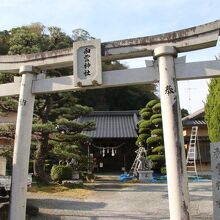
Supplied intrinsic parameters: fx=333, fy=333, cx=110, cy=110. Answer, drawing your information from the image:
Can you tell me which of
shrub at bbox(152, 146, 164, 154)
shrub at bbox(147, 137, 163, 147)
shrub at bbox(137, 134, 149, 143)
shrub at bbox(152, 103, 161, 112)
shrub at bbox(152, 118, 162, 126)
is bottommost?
shrub at bbox(152, 146, 164, 154)

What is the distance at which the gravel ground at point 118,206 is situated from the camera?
372 inches

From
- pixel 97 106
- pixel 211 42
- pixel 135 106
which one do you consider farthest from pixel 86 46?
pixel 135 106

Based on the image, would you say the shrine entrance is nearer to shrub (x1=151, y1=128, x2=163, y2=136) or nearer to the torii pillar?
shrub (x1=151, y1=128, x2=163, y2=136)

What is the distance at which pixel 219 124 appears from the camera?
12.8 m

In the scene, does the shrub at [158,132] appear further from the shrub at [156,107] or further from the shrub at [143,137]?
the shrub at [156,107]

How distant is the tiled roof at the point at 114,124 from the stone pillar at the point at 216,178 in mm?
18690

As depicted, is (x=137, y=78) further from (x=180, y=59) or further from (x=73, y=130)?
(x=73, y=130)

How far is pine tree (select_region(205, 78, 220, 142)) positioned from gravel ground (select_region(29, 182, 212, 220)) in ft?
7.92

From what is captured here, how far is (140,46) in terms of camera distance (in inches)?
290

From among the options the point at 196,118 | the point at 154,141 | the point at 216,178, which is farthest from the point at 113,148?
the point at 216,178

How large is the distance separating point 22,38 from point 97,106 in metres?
25.6

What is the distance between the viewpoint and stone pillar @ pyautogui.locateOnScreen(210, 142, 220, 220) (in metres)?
6.46

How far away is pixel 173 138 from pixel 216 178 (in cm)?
116

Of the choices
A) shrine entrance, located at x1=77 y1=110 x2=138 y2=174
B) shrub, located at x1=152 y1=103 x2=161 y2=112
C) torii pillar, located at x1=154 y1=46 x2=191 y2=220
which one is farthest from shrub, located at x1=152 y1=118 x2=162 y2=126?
torii pillar, located at x1=154 y1=46 x2=191 y2=220
